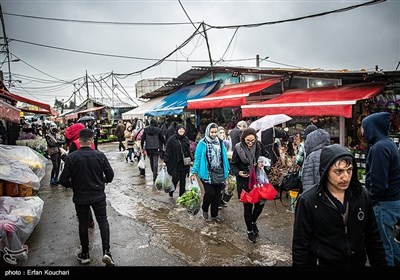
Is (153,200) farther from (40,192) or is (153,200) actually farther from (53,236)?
(40,192)

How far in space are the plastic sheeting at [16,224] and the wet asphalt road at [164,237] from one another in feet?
0.89

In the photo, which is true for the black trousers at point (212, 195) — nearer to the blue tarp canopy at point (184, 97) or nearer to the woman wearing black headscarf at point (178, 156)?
the woman wearing black headscarf at point (178, 156)

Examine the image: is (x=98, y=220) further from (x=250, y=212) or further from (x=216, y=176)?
(x=250, y=212)

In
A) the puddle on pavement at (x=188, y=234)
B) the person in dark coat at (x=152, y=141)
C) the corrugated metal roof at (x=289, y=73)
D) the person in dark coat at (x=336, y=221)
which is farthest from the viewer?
the person in dark coat at (x=152, y=141)

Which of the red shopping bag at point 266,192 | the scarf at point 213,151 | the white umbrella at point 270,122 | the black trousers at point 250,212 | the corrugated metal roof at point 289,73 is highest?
the corrugated metal roof at point 289,73

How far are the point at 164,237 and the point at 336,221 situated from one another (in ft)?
10.9

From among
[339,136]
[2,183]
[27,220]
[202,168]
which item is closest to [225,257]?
[202,168]

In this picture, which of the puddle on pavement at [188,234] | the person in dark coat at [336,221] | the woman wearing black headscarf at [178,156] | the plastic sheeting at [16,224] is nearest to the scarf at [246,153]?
the puddle on pavement at [188,234]

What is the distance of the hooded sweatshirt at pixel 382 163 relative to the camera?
108 inches

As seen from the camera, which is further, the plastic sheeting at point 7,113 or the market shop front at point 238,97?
the market shop front at point 238,97

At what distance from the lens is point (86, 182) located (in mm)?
3693

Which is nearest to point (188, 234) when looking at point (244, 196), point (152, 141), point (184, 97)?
point (244, 196)


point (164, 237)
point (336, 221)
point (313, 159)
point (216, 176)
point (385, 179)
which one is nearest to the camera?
point (336, 221)

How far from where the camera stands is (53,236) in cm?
491
